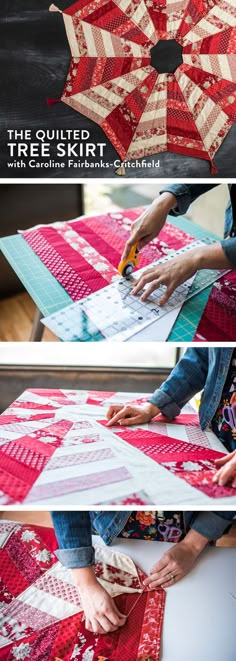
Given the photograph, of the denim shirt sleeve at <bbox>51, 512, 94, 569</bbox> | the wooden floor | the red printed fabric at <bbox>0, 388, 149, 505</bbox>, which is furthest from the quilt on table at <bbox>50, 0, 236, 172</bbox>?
the denim shirt sleeve at <bbox>51, 512, 94, 569</bbox>

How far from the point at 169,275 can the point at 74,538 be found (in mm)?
629

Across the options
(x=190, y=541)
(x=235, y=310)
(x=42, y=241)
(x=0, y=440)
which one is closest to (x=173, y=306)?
(x=235, y=310)

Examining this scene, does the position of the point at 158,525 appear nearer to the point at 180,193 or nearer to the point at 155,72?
the point at 180,193

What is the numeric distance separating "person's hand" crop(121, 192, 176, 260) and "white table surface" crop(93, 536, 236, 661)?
0.77 meters

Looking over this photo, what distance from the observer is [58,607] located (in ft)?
5.15

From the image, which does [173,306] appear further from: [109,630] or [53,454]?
[109,630]

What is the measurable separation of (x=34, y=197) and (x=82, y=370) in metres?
0.53

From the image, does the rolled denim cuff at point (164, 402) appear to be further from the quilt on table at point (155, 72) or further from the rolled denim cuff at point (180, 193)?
the quilt on table at point (155, 72)

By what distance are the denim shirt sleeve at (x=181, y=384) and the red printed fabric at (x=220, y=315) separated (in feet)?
0.79

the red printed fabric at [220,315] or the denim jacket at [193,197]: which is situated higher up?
the denim jacket at [193,197]

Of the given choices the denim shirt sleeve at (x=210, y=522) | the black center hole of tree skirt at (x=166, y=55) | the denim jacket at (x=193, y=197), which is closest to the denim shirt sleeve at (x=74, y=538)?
the denim shirt sleeve at (x=210, y=522)

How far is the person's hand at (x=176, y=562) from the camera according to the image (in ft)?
5.26

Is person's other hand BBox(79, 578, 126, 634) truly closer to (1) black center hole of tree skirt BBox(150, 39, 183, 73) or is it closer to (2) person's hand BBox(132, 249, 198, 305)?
(2) person's hand BBox(132, 249, 198, 305)

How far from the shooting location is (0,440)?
143cm
